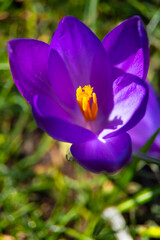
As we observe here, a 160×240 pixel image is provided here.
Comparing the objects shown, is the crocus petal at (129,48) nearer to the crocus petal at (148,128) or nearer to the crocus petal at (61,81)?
the crocus petal at (61,81)

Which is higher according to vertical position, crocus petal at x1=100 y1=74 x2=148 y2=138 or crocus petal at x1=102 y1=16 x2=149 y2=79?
crocus petal at x1=102 y1=16 x2=149 y2=79

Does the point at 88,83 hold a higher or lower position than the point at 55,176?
higher

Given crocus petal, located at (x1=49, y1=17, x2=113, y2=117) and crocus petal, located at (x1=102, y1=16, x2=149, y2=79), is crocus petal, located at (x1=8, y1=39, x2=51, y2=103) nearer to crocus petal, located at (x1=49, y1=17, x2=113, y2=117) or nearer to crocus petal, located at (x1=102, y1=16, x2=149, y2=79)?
crocus petal, located at (x1=49, y1=17, x2=113, y2=117)

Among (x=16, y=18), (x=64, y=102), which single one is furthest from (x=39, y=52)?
(x=16, y=18)

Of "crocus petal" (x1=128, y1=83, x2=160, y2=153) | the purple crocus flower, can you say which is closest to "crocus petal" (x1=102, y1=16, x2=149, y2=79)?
the purple crocus flower

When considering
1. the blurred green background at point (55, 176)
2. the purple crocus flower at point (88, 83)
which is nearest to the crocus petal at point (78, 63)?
the purple crocus flower at point (88, 83)

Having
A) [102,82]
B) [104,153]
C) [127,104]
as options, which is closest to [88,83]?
[102,82]

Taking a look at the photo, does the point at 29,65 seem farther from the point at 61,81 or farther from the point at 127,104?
the point at 127,104
